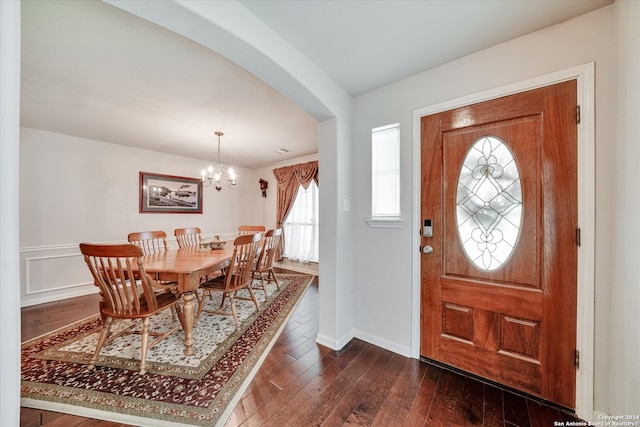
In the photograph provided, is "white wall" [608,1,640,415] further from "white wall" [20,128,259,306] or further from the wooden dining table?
→ "white wall" [20,128,259,306]

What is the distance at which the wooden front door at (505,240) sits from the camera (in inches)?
54.6

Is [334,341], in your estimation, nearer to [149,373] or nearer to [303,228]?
[149,373]

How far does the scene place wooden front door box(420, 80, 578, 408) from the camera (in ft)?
4.55

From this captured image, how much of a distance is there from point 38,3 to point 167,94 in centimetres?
95

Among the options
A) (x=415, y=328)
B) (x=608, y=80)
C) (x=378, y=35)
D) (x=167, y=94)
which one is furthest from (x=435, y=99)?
(x=167, y=94)

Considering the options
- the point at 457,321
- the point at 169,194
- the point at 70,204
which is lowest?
the point at 457,321

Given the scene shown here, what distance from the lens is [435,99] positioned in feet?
5.95

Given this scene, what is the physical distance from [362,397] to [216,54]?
264cm

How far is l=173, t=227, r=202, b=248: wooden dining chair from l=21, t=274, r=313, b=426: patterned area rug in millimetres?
1219

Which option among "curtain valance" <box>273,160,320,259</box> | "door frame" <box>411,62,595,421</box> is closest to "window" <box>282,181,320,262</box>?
"curtain valance" <box>273,160,320,259</box>

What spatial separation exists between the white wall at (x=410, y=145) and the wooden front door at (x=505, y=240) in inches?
4.4

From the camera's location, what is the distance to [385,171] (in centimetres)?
212

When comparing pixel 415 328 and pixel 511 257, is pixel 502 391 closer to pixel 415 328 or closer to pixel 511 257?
pixel 415 328

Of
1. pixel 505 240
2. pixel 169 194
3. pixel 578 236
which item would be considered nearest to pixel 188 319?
pixel 505 240
